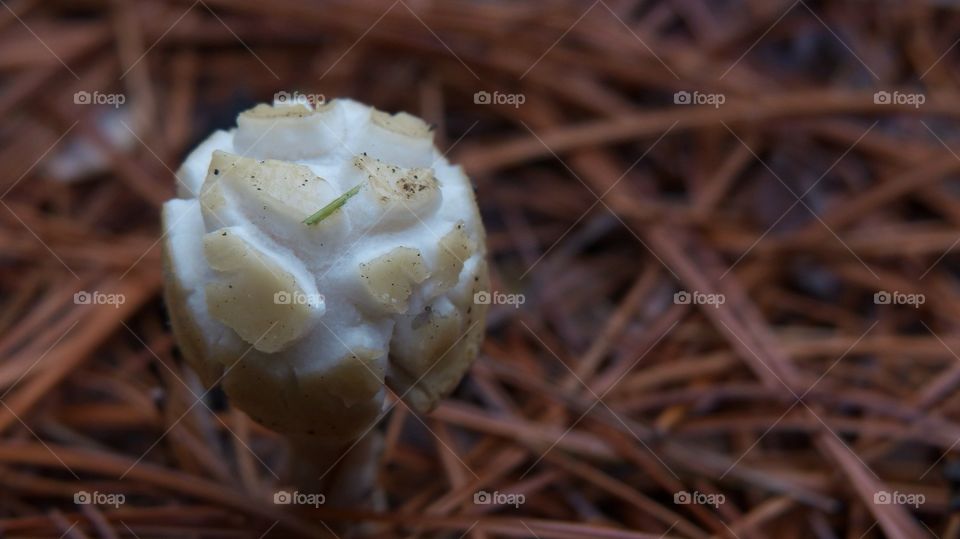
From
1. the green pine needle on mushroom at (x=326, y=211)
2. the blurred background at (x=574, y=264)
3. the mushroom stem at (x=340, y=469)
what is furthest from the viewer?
the blurred background at (x=574, y=264)

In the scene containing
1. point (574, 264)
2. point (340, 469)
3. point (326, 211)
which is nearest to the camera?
point (326, 211)

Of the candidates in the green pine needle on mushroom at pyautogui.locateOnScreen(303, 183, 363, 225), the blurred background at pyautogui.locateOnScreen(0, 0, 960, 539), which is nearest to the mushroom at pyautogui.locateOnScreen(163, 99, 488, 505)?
the green pine needle on mushroom at pyautogui.locateOnScreen(303, 183, 363, 225)

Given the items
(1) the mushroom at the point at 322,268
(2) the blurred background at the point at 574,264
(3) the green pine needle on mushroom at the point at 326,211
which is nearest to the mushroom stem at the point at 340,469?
(2) the blurred background at the point at 574,264

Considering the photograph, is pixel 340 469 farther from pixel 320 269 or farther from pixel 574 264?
pixel 574 264

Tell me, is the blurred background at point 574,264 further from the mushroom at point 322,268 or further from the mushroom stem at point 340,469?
the mushroom at point 322,268

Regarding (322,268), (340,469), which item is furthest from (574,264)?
(322,268)

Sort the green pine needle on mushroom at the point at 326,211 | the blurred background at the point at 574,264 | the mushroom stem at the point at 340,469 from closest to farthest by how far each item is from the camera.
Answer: the green pine needle on mushroom at the point at 326,211, the mushroom stem at the point at 340,469, the blurred background at the point at 574,264

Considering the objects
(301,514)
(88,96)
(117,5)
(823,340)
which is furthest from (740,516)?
(117,5)

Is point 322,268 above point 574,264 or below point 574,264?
below
